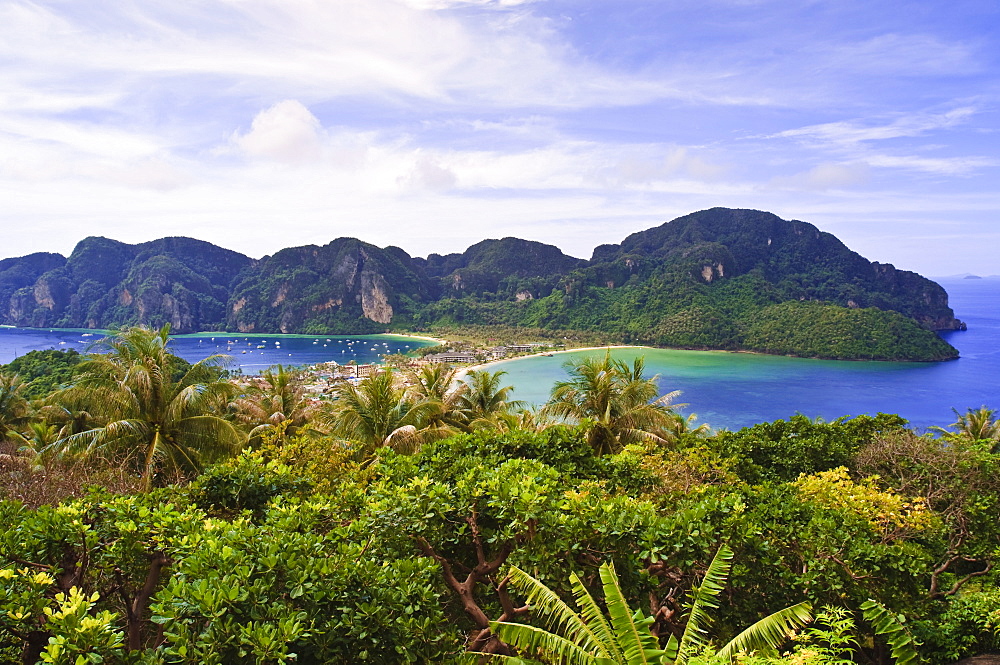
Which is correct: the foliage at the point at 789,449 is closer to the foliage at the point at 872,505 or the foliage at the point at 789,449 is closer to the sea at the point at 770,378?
the foliage at the point at 872,505

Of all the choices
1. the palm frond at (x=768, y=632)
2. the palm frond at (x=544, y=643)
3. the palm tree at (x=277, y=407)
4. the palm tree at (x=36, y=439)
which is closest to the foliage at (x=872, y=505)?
the palm frond at (x=768, y=632)

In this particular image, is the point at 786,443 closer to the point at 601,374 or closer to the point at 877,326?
the point at 601,374

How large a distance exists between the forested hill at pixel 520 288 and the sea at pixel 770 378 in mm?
12491

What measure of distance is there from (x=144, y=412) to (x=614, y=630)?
883 cm

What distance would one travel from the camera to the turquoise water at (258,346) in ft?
267

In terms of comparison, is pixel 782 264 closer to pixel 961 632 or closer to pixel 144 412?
pixel 961 632

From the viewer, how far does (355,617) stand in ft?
9.64

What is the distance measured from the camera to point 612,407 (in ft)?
39.6

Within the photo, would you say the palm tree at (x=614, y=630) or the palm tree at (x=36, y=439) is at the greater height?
the palm tree at (x=614, y=630)

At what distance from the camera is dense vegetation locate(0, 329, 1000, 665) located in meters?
2.88

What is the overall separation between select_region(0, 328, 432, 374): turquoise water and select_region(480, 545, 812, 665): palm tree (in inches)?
2906

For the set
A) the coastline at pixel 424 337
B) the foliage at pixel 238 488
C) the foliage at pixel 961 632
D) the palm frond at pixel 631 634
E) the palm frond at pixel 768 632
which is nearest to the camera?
the palm frond at pixel 631 634

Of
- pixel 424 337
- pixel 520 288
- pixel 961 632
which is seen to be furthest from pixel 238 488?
pixel 520 288

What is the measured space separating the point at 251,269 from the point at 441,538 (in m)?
182
